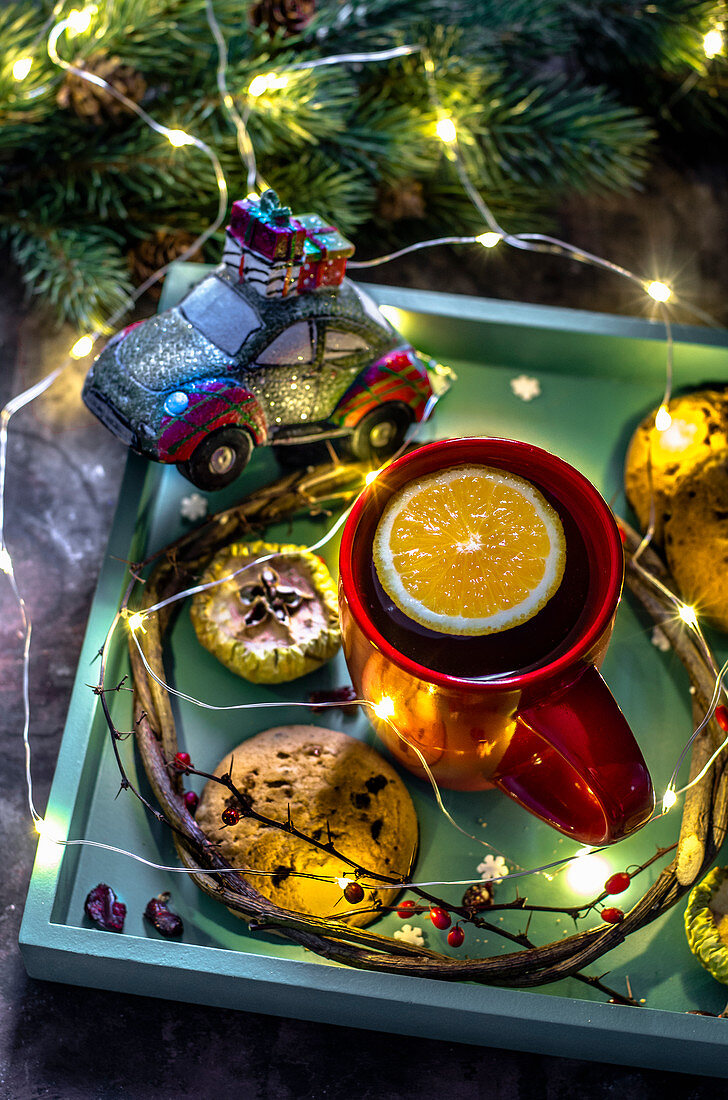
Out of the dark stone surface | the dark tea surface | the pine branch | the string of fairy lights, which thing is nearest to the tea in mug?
the dark tea surface

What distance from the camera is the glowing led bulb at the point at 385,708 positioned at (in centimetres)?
80

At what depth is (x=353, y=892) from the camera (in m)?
0.85

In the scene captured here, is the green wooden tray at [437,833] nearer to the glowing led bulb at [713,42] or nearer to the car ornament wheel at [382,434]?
the car ornament wheel at [382,434]

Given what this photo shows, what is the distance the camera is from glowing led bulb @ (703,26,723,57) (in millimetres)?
1229

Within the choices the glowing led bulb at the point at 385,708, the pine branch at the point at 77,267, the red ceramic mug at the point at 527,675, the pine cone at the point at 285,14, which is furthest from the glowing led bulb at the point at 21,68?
the glowing led bulb at the point at 385,708

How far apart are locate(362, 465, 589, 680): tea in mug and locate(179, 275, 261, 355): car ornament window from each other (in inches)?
9.2

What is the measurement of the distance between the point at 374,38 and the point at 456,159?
17 cm

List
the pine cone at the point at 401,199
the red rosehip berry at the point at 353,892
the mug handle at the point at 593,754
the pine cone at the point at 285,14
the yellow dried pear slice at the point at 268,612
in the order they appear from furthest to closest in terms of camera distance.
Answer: the pine cone at the point at 401,199, the pine cone at the point at 285,14, the yellow dried pear slice at the point at 268,612, the red rosehip berry at the point at 353,892, the mug handle at the point at 593,754

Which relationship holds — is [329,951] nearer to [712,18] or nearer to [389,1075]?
[389,1075]

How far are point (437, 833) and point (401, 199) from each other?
78cm

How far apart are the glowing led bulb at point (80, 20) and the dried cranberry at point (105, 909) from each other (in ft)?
2.88

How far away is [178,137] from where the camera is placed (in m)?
1.17

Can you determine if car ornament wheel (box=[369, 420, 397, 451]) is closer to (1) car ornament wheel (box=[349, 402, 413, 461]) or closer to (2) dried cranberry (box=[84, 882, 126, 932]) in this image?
(1) car ornament wheel (box=[349, 402, 413, 461])

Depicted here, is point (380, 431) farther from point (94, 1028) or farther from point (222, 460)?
point (94, 1028)
